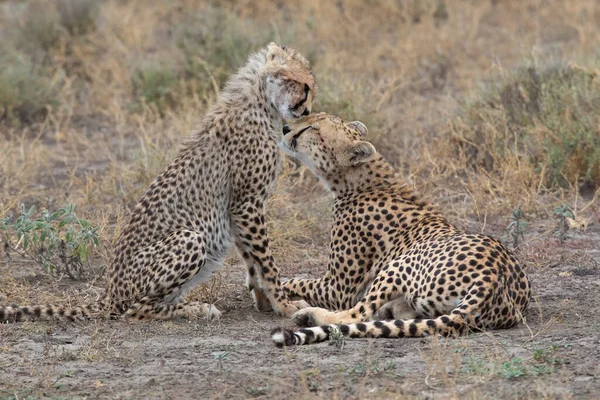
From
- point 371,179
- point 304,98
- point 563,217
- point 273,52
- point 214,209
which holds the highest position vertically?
point 273,52

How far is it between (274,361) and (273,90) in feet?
5.73

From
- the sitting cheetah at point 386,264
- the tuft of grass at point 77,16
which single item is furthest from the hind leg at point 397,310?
the tuft of grass at point 77,16

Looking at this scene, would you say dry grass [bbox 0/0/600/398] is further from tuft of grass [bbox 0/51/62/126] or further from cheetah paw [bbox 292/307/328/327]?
cheetah paw [bbox 292/307/328/327]

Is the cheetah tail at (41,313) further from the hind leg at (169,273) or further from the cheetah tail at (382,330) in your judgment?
the cheetah tail at (382,330)

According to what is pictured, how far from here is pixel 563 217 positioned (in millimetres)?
6727

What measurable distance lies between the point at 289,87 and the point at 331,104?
9.04 ft

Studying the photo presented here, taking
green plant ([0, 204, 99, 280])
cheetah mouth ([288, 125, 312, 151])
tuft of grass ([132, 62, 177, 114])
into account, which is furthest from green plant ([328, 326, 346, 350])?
tuft of grass ([132, 62, 177, 114])

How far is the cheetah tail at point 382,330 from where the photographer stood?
467 cm

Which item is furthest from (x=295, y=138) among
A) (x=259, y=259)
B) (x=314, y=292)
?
(x=314, y=292)

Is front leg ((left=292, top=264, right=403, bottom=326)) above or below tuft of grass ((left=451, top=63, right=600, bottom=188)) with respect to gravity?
below

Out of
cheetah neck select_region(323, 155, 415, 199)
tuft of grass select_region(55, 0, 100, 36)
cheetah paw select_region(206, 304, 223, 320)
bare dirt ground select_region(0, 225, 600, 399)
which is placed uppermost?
tuft of grass select_region(55, 0, 100, 36)

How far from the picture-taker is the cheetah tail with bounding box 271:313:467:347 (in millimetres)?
4672

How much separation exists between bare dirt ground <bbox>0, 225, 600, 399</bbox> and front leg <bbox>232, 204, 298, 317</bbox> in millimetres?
163

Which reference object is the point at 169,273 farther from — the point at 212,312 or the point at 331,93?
→ the point at 331,93
